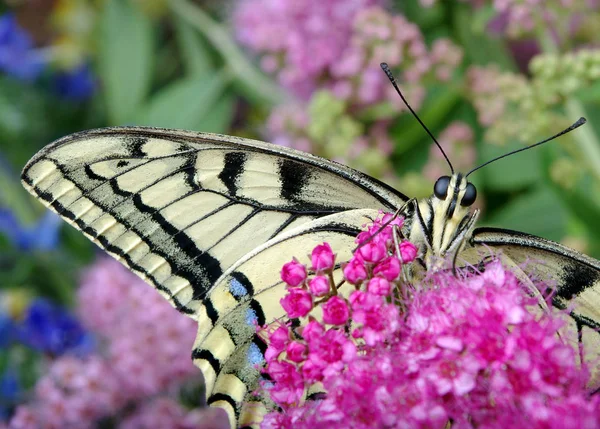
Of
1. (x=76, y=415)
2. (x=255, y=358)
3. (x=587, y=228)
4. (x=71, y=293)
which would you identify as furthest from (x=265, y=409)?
(x=71, y=293)

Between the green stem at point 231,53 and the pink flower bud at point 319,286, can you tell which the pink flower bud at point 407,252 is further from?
the green stem at point 231,53

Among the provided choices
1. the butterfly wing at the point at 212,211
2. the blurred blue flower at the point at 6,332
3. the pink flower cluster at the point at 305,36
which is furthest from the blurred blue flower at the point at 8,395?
the pink flower cluster at the point at 305,36

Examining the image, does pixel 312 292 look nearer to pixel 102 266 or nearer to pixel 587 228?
pixel 587 228

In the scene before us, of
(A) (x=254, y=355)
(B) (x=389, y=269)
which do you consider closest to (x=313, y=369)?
(B) (x=389, y=269)

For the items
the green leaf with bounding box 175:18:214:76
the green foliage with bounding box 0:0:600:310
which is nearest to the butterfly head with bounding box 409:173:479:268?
the green foliage with bounding box 0:0:600:310

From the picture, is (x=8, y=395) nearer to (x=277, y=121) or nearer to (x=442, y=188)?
(x=277, y=121)

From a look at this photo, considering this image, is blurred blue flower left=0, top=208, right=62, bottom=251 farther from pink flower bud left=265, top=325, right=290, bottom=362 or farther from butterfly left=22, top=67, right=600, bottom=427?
pink flower bud left=265, top=325, right=290, bottom=362
